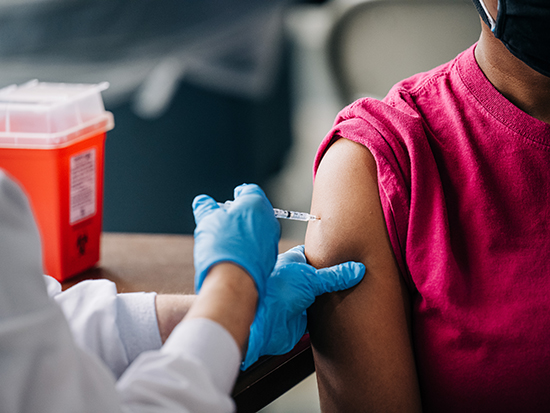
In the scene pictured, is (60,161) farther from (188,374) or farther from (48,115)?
(188,374)

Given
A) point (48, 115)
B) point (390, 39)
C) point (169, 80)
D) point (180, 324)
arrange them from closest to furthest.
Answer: point (180, 324) → point (48, 115) → point (390, 39) → point (169, 80)

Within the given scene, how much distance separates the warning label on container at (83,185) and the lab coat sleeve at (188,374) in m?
0.77

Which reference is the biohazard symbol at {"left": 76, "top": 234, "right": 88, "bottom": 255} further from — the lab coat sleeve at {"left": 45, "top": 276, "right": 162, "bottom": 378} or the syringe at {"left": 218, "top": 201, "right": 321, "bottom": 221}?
the syringe at {"left": 218, "top": 201, "right": 321, "bottom": 221}

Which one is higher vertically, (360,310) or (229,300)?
(229,300)

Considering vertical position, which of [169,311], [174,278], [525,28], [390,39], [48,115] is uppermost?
[525,28]

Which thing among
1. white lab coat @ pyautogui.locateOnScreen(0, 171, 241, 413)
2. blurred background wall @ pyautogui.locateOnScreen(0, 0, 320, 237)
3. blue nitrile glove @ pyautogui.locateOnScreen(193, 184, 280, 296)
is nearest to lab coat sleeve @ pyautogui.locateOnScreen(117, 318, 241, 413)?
white lab coat @ pyautogui.locateOnScreen(0, 171, 241, 413)

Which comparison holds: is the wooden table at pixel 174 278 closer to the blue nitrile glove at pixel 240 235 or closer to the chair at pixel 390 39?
the blue nitrile glove at pixel 240 235

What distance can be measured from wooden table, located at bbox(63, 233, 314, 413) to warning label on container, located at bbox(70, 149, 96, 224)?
0.56 feet

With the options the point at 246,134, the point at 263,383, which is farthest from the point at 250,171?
the point at 263,383

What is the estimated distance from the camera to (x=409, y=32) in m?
2.47

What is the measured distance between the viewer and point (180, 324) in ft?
2.46

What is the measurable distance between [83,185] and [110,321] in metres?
0.56

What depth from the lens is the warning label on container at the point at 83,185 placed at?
137 centimetres

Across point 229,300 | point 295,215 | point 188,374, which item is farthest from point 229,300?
point 295,215
